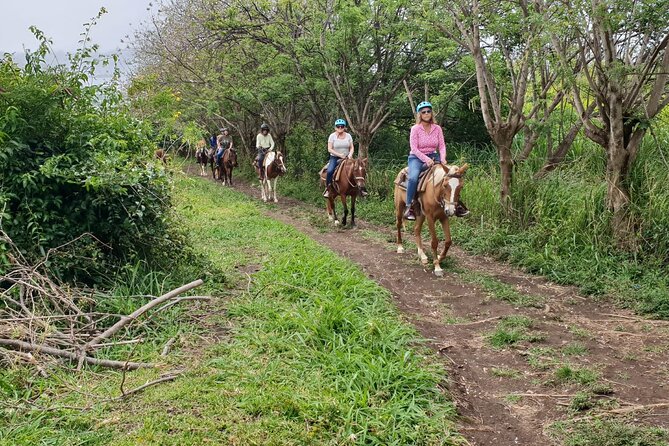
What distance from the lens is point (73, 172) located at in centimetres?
501

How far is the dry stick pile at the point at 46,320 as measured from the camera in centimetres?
394

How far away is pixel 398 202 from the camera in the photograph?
338 inches

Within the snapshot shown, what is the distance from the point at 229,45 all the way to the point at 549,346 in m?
12.2

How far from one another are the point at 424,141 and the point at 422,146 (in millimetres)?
78

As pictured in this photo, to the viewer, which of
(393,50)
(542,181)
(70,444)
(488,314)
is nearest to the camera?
(70,444)

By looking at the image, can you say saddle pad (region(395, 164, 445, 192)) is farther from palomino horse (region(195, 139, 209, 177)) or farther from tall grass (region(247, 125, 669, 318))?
palomino horse (region(195, 139, 209, 177))

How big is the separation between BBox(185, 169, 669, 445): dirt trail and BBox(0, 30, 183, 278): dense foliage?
9.95ft

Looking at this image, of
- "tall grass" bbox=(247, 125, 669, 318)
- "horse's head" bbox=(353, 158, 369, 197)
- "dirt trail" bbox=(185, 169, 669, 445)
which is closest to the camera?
"dirt trail" bbox=(185, 169, 669, 445)

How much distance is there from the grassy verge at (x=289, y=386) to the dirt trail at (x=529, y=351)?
13.6 inches

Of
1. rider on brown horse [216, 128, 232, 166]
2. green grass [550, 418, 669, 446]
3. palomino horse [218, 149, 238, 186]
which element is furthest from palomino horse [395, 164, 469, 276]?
rider on brown horse [216, 128, 232, 166]

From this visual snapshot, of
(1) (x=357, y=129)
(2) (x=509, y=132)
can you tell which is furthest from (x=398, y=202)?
(1) (x=357, y=129)

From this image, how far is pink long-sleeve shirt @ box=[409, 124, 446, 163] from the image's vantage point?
7.61m

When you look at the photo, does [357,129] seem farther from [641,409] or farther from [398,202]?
[641,409]

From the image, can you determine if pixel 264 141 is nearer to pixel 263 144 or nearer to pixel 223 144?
pixel 263 144
